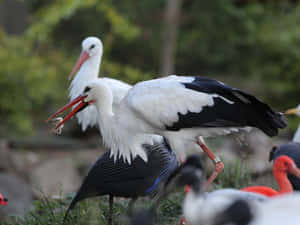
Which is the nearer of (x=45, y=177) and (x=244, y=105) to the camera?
(x=244, y=105)

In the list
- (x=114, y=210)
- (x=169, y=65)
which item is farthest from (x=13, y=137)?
(x=114, y=210)

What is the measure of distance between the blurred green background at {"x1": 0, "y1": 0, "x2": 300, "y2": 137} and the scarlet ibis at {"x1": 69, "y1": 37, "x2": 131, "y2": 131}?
12.5ft

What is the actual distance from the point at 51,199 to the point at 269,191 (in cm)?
228

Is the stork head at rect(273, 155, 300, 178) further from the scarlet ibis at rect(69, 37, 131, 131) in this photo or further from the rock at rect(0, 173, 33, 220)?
the rock at rect(0, 173, 33, 220)

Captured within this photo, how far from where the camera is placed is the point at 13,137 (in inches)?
428

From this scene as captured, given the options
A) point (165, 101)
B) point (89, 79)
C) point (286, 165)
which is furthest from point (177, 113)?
point (89, 79)

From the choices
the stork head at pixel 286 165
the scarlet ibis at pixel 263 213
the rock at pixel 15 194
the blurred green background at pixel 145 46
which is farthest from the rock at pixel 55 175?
the scarlet ibis at pixel 263 213

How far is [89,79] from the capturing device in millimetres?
5570

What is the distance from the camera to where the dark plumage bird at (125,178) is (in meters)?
3.69

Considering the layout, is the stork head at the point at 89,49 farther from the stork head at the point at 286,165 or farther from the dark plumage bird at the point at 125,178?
the stork head at the point at 286,165

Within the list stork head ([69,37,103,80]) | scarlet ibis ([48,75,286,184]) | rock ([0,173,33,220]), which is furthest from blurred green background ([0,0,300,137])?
scarlet ibis ([48,75,286,184])

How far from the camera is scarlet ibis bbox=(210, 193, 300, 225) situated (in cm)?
224

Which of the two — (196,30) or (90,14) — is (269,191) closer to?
(196,30)

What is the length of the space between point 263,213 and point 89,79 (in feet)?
11.8
